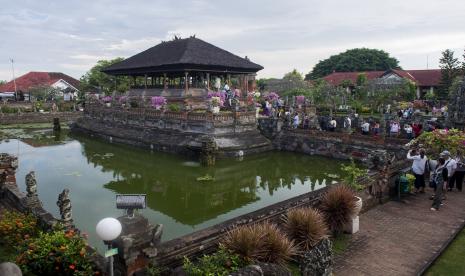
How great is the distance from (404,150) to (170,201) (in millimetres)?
11000

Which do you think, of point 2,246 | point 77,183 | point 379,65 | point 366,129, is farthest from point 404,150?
point 379,65

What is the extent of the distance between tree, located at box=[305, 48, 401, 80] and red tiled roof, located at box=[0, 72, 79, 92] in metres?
49.6

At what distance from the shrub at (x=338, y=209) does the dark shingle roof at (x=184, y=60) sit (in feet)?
63.9

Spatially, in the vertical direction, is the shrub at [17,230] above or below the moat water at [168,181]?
above

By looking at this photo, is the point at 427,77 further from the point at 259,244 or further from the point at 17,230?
the point at 17,230

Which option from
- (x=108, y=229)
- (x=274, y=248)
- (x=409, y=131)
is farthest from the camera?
(x=409, y=131)

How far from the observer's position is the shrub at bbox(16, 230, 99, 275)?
5879 mm

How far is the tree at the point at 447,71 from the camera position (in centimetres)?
4181

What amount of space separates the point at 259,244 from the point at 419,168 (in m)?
6.77

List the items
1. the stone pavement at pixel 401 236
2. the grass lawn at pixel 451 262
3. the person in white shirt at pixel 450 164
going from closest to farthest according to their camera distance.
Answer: the grass lawn at pixel 451 262, the stone pavement at pixel 401 236, the person in white shirt at pixel 450 164

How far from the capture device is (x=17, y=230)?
7527 mm

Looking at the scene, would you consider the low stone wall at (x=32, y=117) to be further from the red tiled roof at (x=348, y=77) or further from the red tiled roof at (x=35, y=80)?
the red tiled roof at (x=348, y=77)

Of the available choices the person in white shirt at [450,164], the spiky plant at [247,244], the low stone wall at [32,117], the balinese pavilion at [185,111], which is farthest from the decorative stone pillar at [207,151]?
the low stone wall at [32,117]

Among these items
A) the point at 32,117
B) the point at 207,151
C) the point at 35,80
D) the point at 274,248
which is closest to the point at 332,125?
the point at 207,151
